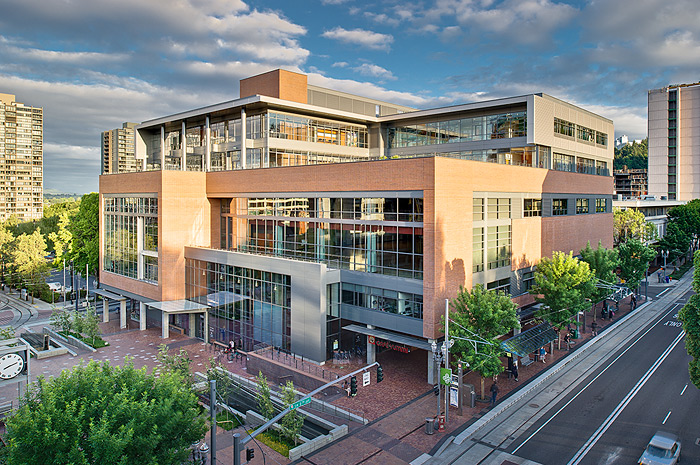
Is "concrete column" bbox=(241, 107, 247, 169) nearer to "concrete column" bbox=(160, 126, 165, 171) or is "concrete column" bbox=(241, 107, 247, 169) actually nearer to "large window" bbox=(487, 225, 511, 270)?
"concrete column" bbox=(160, 126, 165, 171)

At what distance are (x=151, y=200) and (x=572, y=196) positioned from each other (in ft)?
135

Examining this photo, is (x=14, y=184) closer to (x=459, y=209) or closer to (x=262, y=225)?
(x=262, y=225)

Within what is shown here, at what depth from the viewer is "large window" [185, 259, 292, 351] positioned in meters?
36.9

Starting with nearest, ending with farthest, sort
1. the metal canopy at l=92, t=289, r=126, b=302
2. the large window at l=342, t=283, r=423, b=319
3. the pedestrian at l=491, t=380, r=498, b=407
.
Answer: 1. the pedestrian at l=491, t=380, r=498, b=407
2. the large window at l=342, t=283, r=423, b=319
3. the metal canopy at l=92, t=289, r=126, b=302

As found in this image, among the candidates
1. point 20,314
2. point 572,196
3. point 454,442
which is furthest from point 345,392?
point 20,314

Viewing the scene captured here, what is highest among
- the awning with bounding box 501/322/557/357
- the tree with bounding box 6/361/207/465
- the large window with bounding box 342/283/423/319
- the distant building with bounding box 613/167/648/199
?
the distant building with bounding box 613/167/648/199

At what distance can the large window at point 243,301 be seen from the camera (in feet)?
121

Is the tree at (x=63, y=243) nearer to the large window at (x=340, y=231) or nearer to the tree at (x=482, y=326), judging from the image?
the large window at (x=340, y=231)

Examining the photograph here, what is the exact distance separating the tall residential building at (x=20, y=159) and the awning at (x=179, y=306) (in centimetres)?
13070

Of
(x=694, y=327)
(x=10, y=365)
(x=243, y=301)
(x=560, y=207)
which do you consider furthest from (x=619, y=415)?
(x=10, y=365)

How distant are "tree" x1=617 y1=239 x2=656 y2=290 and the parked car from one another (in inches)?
1304

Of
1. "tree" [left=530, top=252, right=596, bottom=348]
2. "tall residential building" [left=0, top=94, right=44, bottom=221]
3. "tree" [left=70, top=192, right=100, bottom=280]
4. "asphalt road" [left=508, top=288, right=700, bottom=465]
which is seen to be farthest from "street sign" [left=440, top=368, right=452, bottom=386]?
"tall residential building" [left=0, top=94, right=44, bottom=221]

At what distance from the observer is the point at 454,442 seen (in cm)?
2383

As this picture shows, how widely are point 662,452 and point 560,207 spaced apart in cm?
2908
